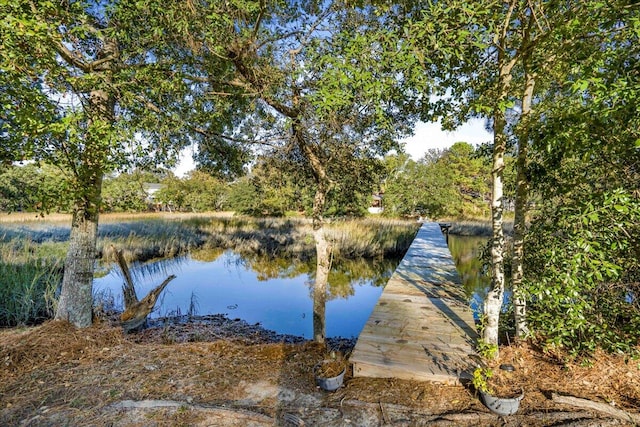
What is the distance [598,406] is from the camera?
2039 millimetres

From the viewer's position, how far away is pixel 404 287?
483 centimetres

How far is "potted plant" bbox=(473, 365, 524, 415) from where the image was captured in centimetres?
205

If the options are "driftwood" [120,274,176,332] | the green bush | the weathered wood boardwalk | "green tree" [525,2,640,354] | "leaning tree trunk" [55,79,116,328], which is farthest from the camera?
"driftwood" [120,274,176,332]

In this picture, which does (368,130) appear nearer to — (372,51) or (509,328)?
(372,51)

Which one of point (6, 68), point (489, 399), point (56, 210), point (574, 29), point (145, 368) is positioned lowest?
point (145, 368)

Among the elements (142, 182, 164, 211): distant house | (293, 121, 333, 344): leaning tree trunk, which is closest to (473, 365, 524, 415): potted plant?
(293, 121, 333, 344): leaning tree trunk

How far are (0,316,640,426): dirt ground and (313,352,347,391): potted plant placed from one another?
0.25ft

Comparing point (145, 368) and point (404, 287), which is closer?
point (145, 368)

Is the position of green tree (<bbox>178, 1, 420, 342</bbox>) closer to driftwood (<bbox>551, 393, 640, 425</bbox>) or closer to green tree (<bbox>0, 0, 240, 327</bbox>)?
green tree (<bbox>0, 0, 240, 327</bbox>)

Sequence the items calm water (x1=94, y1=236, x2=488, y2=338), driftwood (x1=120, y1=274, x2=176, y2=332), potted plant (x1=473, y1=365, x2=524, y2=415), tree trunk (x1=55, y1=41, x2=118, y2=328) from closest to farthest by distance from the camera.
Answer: potted plant (x1=473, y1=365, x2=524, y2=415) < tree trunk (x1=55, y1=41, x2=118, y2=328) < driftwood (x1=120, y1=274, x2=176, y2=332) < calm water (x1=94, y1=236, x2=488, y2=338)

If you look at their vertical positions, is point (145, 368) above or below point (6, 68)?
below

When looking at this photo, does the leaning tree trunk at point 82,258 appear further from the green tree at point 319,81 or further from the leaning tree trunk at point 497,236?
the leaning tree trunk at point 497,236

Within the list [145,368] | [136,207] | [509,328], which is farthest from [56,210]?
[509,328]

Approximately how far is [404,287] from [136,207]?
3.93 meters
